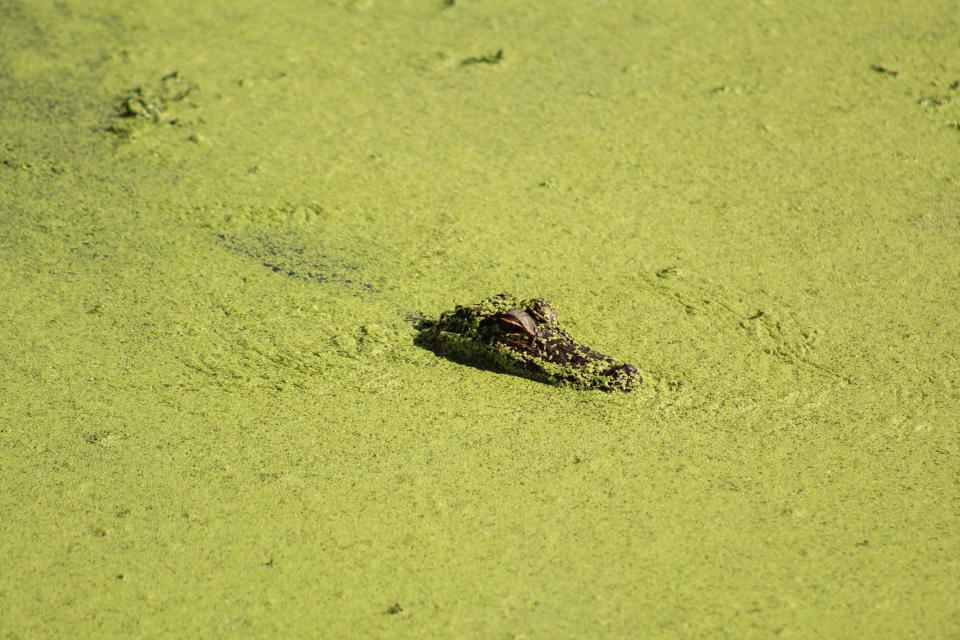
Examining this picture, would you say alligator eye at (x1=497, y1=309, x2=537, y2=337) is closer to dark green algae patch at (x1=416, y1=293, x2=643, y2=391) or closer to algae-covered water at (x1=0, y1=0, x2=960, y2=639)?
dark green algae patch at (x1=416, y1=293, x2=643, y2=391)

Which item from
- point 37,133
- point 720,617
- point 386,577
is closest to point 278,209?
point 37,133

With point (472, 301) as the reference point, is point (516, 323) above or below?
above

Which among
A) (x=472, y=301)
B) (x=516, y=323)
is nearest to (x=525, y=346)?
(x=516, y=323)

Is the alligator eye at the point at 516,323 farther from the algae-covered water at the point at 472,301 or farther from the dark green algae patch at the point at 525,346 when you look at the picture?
the algae-covered water at the point at 472,301

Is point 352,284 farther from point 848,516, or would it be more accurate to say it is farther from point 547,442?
point 848,516

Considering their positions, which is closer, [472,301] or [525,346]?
[525,346]

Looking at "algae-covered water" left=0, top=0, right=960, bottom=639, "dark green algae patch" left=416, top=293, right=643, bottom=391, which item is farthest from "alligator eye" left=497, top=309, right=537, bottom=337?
"algae-covered water" left=0, top=0, right=960, bottom=639

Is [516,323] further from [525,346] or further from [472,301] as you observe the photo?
[472,301]
